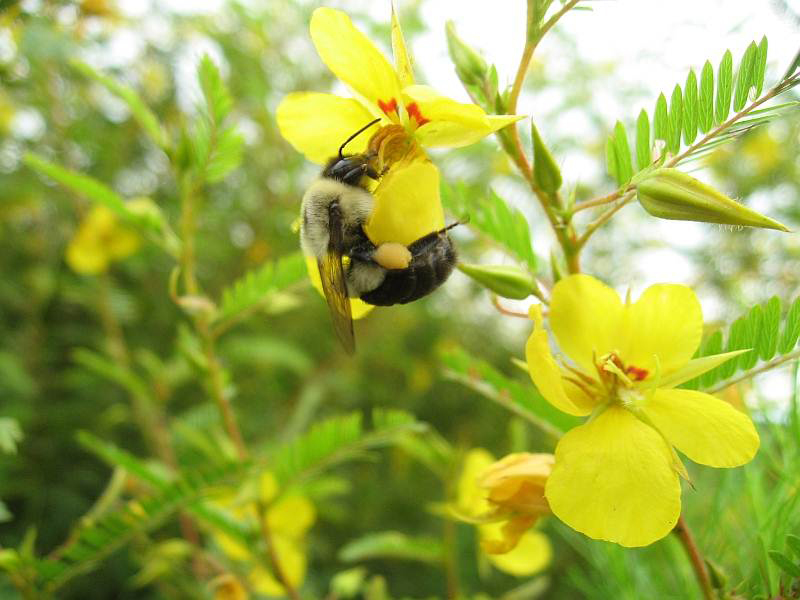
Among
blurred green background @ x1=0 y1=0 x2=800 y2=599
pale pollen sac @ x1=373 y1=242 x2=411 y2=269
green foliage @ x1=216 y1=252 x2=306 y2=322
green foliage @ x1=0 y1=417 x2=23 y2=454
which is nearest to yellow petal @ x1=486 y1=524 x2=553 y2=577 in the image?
blurred green background @ x1=0 y1=0 x2=800 y2=599

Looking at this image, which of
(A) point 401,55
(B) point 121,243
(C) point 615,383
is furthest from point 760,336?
(B) point 121,243

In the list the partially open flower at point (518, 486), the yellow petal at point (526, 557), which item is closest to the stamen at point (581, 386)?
the partially open flower at point (518, 486)

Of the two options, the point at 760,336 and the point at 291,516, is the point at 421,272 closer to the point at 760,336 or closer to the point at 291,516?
the point at 760,336

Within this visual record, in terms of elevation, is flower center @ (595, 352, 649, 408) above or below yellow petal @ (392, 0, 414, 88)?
below

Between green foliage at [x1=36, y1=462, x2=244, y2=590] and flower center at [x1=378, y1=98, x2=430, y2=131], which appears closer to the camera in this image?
flower center at [x1=378, y1=98, x2=430, y2=131]

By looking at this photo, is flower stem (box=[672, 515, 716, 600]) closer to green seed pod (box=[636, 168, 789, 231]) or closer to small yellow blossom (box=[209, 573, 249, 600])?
green seed pod (box=[636, 168, 789, 231])

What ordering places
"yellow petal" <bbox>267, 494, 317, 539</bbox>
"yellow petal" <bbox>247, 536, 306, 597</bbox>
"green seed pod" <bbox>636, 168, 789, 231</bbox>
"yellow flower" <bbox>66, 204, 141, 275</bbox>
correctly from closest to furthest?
"green seed pod" <bbox>636, 168, 789, 231</bbox>, "yellow petal" <bbox>247, 536, 306, 597</bbox>, "yellow petal" <bbox>267, 494, 317, 539</bbox>, "yellow flower" <bbox>66, 204, 141, 275</bbox>
